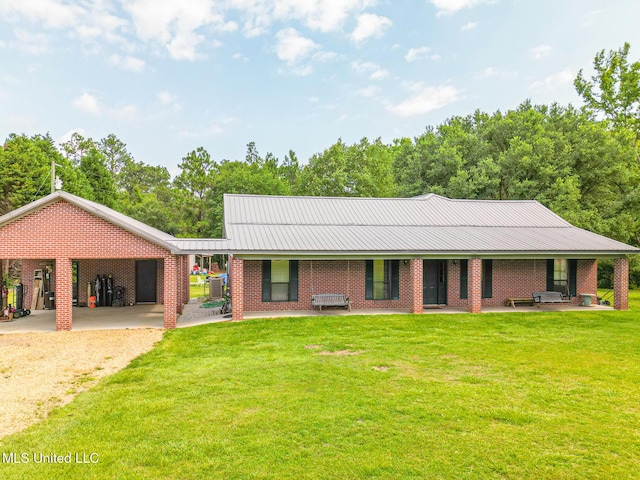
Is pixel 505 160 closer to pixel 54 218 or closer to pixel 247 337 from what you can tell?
pixel 247 337

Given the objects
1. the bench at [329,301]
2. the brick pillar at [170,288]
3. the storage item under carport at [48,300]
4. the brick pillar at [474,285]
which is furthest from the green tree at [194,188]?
the brick pillar at [474,285]

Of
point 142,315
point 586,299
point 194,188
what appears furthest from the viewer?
point 194,188

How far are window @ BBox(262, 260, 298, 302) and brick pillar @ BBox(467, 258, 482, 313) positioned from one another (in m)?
6.56

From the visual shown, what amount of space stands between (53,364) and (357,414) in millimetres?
6794

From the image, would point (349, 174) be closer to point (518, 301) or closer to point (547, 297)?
point (518, 301)

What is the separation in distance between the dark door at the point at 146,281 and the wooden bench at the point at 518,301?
15.0m

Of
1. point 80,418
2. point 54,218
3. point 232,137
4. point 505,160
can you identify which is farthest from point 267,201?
point 232,137

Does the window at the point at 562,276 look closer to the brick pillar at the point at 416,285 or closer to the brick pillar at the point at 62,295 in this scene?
the brick pillar at the point at 416,285

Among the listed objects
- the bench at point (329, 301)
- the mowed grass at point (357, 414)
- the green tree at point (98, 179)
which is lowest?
the mowed grass at point (357, 414)

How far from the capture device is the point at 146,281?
17.7 meters

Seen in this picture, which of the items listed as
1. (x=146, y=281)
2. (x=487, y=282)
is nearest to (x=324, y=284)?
(x=487, y=282)

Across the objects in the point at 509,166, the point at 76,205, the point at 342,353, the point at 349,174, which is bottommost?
the point at 342,353

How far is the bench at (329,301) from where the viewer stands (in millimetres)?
14430

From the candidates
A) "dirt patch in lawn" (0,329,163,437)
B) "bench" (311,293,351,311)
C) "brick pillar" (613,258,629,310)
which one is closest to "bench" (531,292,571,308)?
"brick pillar" (613,258,629,310)
